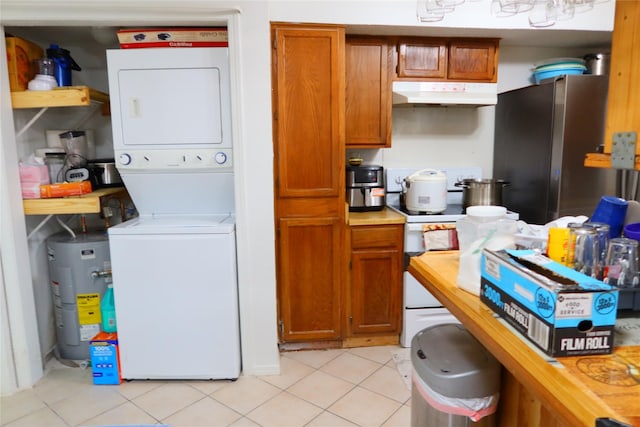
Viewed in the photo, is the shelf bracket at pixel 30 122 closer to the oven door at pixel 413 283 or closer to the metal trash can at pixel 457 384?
the oven door at pixel 413 283

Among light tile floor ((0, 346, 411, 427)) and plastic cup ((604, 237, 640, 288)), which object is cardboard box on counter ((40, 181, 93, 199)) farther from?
plastic cup ((604, 237, 640, 288))

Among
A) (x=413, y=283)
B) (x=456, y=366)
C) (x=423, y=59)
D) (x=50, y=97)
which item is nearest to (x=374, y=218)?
(x=413, y=283)

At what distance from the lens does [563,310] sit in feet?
2.61

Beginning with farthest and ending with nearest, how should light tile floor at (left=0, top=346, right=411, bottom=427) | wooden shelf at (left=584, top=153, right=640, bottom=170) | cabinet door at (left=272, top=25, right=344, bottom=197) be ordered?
cabinet door at (left=272, top=25, right=344, bottom=197), light tile floor at (left=0, top=346, right=411, bottom=427), wooden shelf at (left=584, top=153, right=640, bottom=170)

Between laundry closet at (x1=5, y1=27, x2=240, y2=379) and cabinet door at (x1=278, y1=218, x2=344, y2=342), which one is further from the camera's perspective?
cabinet door at (x1=278, y1=218, x2=344, y2=342)

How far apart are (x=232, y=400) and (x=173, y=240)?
93cm

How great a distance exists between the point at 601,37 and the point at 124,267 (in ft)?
11.4

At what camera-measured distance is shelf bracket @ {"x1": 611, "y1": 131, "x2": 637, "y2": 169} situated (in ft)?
2.82

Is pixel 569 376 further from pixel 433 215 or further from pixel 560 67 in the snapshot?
pixel 560 67

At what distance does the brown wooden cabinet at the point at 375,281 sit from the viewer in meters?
2.67

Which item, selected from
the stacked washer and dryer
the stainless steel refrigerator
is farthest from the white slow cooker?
the stacked washer and dryer

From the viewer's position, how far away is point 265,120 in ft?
7.52

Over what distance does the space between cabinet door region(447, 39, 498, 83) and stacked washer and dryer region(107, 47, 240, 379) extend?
61.1 inches

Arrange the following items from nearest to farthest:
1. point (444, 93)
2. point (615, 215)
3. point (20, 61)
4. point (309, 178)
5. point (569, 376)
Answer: point (569, 376) → point (615, 215) → point (20, 61) → point (309, 178) → point (444, 93)
